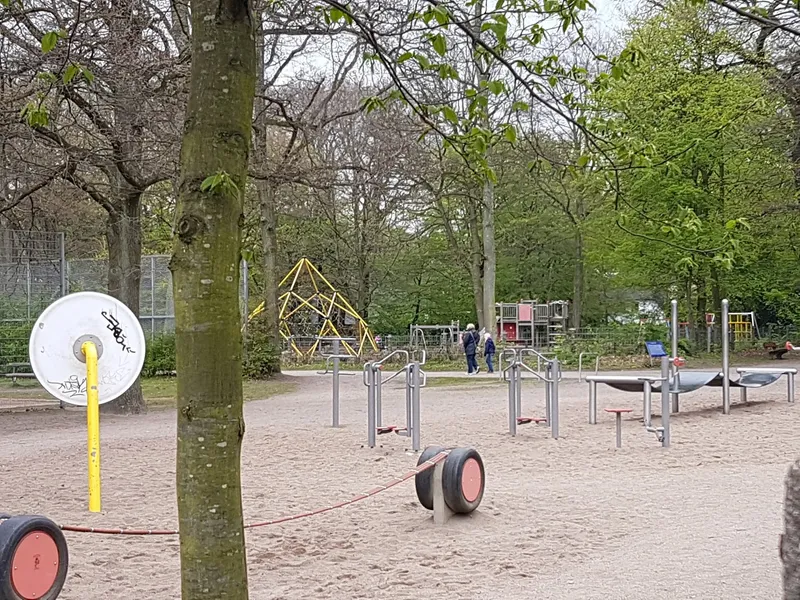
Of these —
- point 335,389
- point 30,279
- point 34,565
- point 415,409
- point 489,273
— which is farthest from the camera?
point 489,273

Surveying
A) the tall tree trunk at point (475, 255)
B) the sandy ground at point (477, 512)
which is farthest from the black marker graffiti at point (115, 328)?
the tall tree trunk at point (475, 255)

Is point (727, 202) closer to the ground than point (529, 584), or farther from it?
farther from it

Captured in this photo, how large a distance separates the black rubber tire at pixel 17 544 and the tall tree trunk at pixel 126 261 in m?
11.6

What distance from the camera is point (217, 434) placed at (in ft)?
10.1

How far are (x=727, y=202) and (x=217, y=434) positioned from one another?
1191 inches

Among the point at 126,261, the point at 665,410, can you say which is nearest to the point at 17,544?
the point at 665,410

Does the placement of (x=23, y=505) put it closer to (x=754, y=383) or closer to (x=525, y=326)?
(x=754, y=383)

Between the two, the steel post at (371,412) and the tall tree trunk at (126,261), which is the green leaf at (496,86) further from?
the tall tree trunk at (126,261)

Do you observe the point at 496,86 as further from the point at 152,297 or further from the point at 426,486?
the point at 152,297

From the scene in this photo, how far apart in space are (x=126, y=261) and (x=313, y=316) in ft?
69.4

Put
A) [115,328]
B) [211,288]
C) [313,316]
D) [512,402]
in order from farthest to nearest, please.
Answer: [313,316] → [512,402] → [115,328] → [211,288]

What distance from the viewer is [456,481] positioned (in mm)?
7633

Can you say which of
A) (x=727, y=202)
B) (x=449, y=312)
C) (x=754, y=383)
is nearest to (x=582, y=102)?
(x=754, y=383)

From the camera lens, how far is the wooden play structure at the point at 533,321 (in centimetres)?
3816
